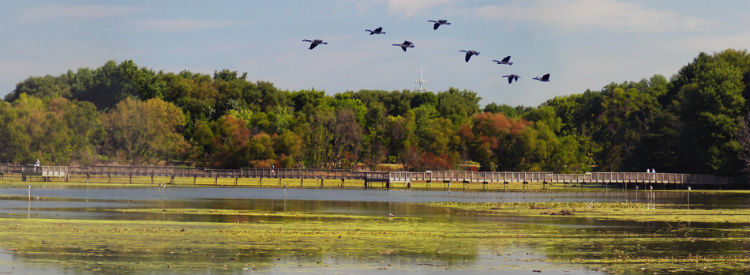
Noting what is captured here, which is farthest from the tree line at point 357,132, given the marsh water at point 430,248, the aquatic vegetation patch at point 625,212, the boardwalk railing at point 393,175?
the marsh water at point 430,248

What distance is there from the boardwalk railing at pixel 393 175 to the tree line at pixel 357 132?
16.8ft

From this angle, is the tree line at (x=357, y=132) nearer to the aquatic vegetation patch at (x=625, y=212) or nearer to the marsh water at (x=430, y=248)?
the aquatic vegetation patch at (x=625, y=212)

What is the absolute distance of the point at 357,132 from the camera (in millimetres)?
143625

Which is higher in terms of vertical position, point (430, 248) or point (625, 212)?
point (625, 212)

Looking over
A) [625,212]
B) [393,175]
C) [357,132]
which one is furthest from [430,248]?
[357,132]

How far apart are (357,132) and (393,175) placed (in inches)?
791

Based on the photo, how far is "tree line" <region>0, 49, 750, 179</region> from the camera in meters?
121

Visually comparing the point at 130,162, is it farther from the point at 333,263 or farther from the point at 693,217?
the point at 333,263

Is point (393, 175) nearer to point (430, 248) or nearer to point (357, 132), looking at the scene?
point (357, 132)

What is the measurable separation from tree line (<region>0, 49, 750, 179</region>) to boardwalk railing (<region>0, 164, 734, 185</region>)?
513cm

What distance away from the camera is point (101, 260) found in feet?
106

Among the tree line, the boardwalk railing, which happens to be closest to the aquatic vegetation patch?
the boardwalk railing

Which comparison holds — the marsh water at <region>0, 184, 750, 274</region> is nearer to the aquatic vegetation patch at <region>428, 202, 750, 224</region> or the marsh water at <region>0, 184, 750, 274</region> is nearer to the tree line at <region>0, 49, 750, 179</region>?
the aquatic vegetation patch at <region>428, 202, 750, 224</region>

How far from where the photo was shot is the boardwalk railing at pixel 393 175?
395 ft
